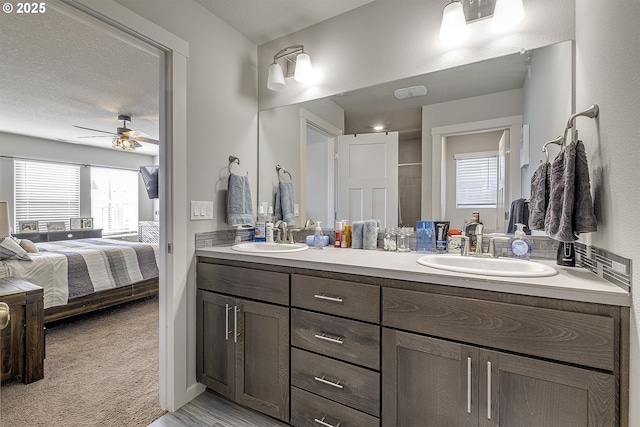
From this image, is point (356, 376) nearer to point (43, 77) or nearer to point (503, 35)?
point (503, 35)

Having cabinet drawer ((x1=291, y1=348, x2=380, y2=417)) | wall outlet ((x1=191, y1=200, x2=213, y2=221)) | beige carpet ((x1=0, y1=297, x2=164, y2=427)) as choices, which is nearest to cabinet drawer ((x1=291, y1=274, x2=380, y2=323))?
cabinet drawer ((x1=291, y1=348, x2=380, y2=417))

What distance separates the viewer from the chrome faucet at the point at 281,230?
2.16 meters

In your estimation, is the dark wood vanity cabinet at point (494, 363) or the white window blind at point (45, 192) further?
the white window blind at point (45, 192)

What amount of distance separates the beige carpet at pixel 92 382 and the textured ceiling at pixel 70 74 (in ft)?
6.57

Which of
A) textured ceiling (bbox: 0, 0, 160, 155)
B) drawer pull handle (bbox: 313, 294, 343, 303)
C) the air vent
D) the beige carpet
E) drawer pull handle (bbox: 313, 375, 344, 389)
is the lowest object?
the beige carpet

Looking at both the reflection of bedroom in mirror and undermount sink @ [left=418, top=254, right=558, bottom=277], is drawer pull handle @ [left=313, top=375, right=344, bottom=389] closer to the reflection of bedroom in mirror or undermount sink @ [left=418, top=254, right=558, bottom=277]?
undermount sink @ [left=418, top=254, right=558, bottom=277]

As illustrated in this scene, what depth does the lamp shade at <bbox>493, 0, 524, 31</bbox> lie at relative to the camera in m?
1.35

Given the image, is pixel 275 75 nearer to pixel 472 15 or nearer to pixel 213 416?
pixel 472 15

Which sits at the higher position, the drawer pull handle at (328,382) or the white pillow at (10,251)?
the white pillow at (10,251)

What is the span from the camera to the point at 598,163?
1.06 m

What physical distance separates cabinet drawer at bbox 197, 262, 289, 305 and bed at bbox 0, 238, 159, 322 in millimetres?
2003

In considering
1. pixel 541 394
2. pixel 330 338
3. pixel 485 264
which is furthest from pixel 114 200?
pixel 541 394

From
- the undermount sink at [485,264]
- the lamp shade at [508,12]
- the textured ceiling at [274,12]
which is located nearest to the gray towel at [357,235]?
the undermount sink at [485,264]

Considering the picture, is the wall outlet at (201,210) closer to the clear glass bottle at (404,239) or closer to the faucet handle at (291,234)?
the faucet handle at (291,234)
